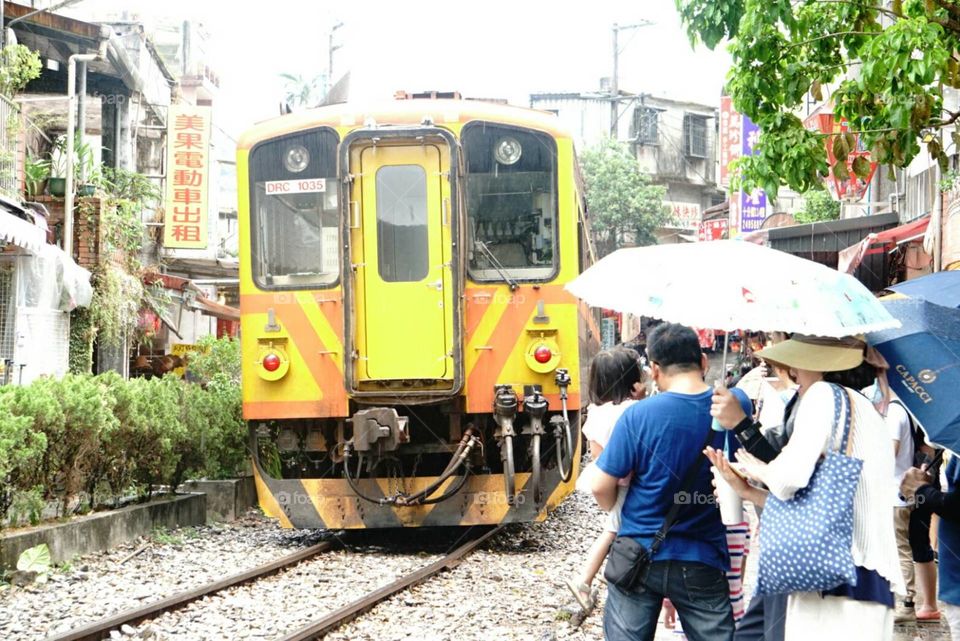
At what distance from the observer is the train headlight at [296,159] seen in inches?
348

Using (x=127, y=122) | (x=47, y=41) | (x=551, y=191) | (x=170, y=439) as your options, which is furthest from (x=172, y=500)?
(x=127, y=122)

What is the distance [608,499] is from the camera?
3.91 meters

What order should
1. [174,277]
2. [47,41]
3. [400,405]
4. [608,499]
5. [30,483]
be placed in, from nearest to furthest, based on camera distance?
[608,499], [30,483], [400,405], [47,41], [174,277]

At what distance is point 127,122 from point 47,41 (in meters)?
3.40

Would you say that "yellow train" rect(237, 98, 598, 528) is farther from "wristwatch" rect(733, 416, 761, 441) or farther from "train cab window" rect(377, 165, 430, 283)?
"wristwatch" rect(733, 416, 761, 441)

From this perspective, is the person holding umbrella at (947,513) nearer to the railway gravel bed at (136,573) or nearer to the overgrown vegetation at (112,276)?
the railway gravel bed at (136,573)

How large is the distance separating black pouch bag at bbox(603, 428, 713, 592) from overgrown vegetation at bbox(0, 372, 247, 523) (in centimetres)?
456

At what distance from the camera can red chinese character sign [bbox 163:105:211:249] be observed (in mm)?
19844

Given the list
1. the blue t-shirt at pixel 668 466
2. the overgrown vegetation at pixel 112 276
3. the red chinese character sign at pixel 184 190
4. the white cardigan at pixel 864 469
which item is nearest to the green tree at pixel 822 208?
the red chinese character sign at pixel 184 190

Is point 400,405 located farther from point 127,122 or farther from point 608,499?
point 127,122

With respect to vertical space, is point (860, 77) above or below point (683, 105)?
below

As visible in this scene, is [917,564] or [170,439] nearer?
[917,564]

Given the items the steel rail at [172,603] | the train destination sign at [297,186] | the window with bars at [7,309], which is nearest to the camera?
the steel rail at [172,603]

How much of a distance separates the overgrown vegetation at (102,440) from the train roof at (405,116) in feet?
7.23
